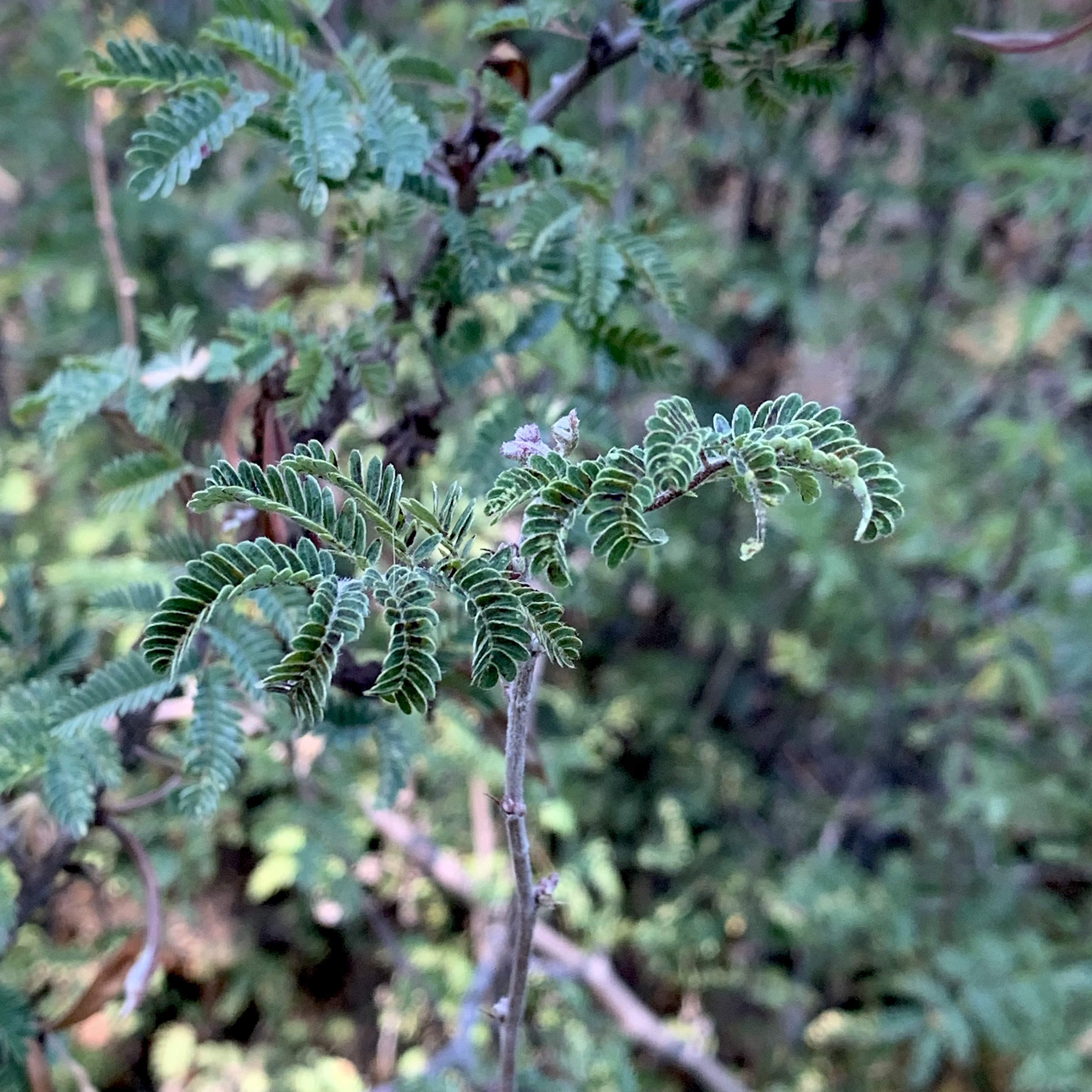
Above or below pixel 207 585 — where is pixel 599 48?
above

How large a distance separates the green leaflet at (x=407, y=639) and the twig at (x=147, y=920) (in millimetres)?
361

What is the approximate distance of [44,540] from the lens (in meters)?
1.44

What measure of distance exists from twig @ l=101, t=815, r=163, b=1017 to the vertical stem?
258mm

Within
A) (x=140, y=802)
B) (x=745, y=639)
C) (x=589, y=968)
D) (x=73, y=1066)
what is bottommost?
(x=589, y=968)

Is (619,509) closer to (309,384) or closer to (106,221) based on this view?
(309,384)

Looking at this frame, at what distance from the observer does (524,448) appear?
1.12ft

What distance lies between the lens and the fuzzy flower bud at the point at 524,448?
1.10 ft

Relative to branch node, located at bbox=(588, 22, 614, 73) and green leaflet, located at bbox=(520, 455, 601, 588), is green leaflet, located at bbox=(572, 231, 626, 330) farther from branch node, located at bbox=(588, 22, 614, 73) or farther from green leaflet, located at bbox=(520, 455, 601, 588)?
green leaflet, located at bbox=(520, 455, 601, 588)

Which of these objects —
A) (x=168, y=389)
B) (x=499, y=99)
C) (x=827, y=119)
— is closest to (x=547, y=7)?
(x=499, y=99)

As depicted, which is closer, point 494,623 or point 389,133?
point 494,623

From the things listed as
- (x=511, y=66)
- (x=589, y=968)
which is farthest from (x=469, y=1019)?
(x=511, y=66)

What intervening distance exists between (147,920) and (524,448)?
0.46 m

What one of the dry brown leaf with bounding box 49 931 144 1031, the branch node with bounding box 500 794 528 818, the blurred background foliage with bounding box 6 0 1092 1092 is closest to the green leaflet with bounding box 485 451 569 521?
the branch node with bounding box 500 794 528 818

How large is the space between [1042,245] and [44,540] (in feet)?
6.09
